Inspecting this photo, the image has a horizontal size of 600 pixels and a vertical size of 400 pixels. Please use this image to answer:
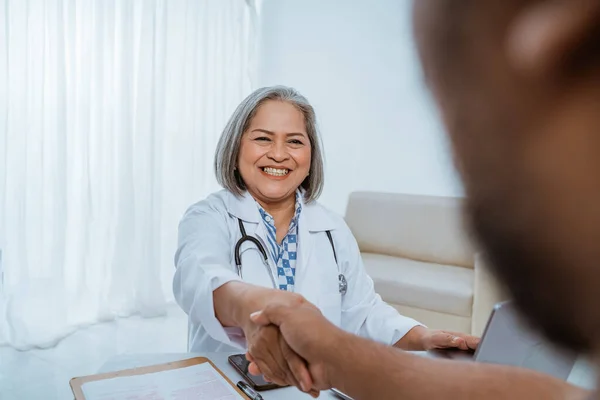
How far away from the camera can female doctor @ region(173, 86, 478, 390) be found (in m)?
0.97

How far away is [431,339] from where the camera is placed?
2.71ft

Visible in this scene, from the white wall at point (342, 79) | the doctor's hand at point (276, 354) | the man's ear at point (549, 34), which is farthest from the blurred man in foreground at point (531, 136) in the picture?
the white wall at point (342, 79)

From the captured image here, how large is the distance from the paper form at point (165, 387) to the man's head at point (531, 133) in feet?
2.13

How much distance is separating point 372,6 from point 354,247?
65.6 inches

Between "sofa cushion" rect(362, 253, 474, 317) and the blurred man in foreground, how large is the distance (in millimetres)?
1842

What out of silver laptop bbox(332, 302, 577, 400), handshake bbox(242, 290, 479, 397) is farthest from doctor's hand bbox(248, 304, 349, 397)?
silver laptop bbox(332, 302, 577, 400)

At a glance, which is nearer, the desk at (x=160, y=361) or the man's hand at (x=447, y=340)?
the man's hand at (x=447, y=340)

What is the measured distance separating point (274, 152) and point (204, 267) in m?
0.31

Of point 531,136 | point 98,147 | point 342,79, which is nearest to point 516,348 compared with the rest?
point 531,136

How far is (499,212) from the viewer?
0.45 feet

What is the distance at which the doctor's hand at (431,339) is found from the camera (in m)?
0.67

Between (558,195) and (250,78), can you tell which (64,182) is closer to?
(250,78)

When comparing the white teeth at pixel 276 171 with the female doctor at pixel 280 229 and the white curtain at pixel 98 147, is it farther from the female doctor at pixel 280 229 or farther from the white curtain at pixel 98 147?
the white curtain at pixel 98 147

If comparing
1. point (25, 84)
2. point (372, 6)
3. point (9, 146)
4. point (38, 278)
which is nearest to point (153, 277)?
point (38, 278)
